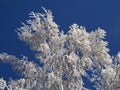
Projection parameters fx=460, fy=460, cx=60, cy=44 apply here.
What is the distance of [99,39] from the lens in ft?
69.9

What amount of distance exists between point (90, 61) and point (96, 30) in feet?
5.44

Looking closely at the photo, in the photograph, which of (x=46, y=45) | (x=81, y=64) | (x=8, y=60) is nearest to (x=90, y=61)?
(x=81, y=64)

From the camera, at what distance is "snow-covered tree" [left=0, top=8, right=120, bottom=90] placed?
2067 centimetres

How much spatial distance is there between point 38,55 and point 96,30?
2.98 meters

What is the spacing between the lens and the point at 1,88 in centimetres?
2145

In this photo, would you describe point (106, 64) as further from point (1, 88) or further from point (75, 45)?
point (1, 88)

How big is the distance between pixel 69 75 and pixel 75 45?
139cm

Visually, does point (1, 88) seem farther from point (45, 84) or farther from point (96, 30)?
point (96, 30)

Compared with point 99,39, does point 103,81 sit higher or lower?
lower

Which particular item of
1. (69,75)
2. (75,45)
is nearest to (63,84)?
(69,75)

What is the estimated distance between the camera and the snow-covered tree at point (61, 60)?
20.7 m

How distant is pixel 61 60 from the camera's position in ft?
68.0

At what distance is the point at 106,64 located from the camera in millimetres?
21047

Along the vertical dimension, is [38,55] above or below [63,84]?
above
